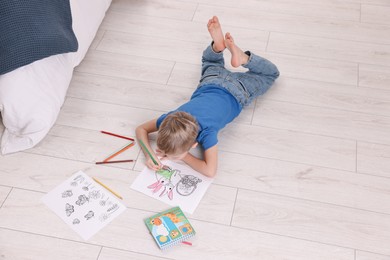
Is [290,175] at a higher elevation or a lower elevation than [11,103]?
lower

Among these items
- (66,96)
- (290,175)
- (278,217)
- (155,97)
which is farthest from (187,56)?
(278,217)

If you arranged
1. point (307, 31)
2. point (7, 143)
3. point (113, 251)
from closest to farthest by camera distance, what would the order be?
point (113, 251) → point (7, 143) → point (307, 31)

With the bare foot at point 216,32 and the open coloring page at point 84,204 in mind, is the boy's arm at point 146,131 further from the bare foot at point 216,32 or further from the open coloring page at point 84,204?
the bare foot at point 216,32

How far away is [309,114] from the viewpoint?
2033mm

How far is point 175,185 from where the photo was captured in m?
1.77

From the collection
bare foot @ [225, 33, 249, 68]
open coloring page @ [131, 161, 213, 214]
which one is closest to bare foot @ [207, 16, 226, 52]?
bare foot @ [225, 33, 249, 68]

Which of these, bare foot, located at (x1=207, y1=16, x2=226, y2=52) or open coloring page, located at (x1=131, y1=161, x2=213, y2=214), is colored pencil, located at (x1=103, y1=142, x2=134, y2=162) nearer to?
open coloring page, located at (x1=131, y1=161, x2=213, y2=214)

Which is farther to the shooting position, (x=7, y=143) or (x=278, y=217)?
(x=7, y=143)

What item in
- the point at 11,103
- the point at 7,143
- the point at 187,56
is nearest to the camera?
the point at 11,103

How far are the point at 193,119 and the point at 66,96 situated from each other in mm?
711

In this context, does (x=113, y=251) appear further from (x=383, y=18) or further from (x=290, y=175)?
(x=383, y=18)

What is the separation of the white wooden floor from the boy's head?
0.22 metres

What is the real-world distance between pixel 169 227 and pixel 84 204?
0.32 metres

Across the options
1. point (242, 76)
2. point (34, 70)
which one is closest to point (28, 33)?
point (34, 70)
